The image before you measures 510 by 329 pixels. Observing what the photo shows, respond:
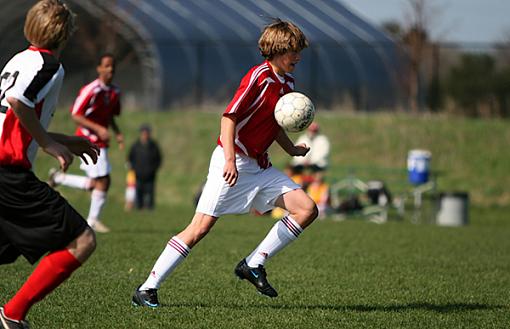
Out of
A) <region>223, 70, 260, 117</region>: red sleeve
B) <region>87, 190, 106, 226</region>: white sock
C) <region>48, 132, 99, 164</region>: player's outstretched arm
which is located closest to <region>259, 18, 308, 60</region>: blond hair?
<region>223, 70, 260, 117</region>: red sleeve

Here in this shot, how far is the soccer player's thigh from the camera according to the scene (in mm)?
6824

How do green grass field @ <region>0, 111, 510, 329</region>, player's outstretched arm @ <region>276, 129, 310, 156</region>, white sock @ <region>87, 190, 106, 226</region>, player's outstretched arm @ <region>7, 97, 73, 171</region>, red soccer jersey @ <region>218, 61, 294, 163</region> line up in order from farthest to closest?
1. white sock @ <region>87, 190, 106, 226</region>
2. player's outstretched arm @ <region>276, 129, 310, 156</region>
3. red soccer jersey @ <region>218, 61, 294, 163</region>
4. green grass field @ <region>0, 111, 510, 329</region>
5. player's outstretched arm @ <region>7, 97, 73, 171</region>

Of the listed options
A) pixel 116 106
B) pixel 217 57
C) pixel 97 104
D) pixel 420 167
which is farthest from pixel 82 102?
pixel 217 57

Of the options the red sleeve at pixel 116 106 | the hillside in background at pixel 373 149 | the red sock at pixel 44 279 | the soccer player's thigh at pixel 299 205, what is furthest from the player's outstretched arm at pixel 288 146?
the hillside in background at pixel 373 149

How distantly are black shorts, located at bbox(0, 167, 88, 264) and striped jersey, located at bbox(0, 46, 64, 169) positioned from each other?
11 centimetres

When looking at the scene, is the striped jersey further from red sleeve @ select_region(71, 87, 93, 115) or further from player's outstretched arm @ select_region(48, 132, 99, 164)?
red sleeve @ select_region(71, 87, 93, 115)

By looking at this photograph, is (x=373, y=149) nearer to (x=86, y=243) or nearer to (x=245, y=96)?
(x=245, y=96)

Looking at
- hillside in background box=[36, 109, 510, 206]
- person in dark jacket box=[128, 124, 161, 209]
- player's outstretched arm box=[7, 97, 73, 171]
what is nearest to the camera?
player's outstretched arm box=[7, 97, 73, 171]

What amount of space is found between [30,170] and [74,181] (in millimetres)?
7812

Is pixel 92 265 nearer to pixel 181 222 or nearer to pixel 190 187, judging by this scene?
pixel 181 222

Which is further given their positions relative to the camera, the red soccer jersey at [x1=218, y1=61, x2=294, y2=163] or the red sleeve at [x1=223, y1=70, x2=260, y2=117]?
the red soccer jersey at [x1=218, y1=61, x2=294, y2=163]

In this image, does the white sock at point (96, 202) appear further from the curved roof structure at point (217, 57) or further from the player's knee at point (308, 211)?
the curved roof structure at point (217, 57)

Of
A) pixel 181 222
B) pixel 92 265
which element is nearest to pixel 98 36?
pixel 181 222

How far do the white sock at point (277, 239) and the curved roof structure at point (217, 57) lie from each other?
23140 mm
